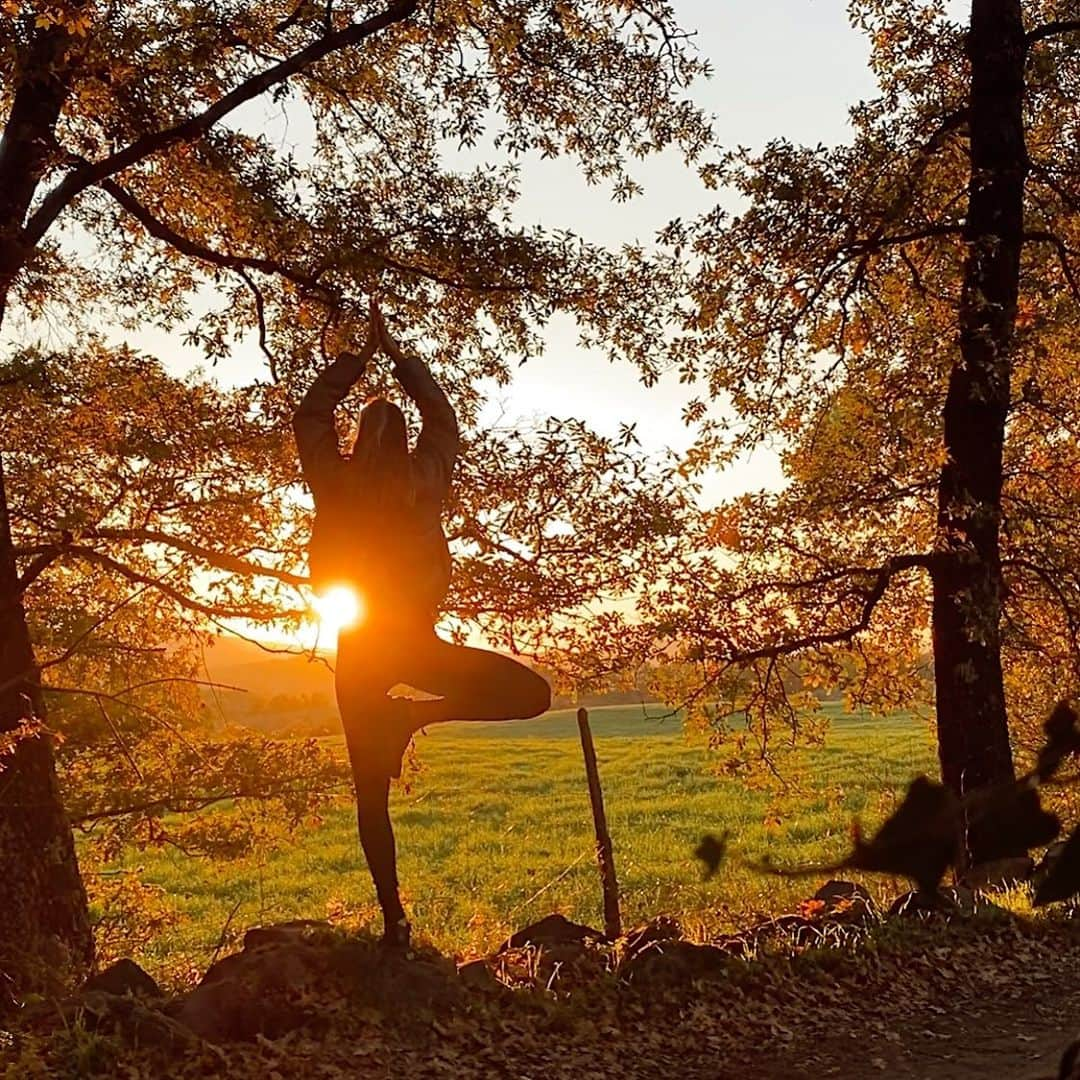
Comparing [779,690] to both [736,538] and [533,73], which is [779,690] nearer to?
[736,538]

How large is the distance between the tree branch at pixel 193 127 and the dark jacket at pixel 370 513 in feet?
16.7

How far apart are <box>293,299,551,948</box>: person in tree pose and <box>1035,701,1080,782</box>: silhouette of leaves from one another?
3.85 m

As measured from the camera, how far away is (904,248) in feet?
49.9

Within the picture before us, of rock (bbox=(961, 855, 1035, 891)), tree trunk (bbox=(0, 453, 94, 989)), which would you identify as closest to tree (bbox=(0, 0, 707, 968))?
tree trunk (bbox=(0, 453, 94, 989))

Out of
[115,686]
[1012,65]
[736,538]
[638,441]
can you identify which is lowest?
[115,686]

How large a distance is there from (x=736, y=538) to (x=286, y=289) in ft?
21.4

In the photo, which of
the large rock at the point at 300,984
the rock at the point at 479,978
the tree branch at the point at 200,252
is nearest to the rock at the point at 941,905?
the rock at the point at 479,978

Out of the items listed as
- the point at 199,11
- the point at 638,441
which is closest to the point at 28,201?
the point at 199,11

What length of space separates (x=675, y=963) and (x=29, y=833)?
6.45 m

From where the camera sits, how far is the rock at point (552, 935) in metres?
9.58

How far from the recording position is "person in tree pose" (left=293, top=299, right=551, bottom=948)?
22.2 feet

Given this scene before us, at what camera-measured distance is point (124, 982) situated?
7.74m

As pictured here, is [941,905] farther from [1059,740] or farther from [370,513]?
[1059,740]

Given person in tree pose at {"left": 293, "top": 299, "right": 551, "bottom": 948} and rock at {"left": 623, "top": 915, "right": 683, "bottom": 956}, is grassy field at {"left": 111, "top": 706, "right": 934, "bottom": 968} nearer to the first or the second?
rock at {"left": 623, "top": 915, "right": 683, "bottom": 956}
